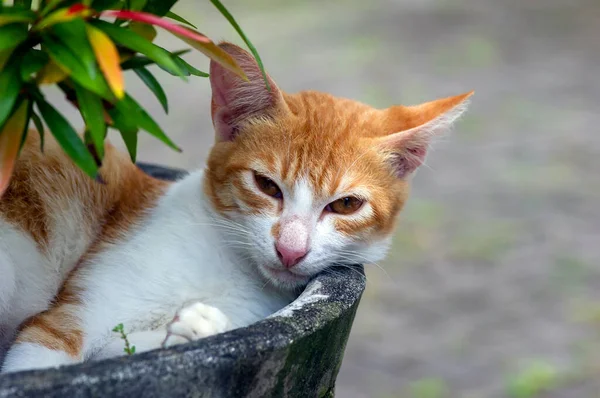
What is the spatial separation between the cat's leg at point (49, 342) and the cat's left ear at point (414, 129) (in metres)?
0.73

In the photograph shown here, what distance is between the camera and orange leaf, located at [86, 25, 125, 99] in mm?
958

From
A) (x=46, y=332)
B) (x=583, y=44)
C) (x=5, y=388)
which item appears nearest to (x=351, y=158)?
(x=46, y=332)

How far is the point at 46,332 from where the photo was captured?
4.82 feet

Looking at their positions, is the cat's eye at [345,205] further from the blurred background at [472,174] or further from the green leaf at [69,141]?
the blurred background at [472,174]

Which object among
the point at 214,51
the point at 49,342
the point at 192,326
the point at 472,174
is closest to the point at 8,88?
the point at 214,51

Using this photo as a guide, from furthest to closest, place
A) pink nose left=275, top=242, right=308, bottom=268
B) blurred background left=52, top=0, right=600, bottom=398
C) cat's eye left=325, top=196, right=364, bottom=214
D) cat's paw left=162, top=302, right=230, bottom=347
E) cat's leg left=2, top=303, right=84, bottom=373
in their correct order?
1. blurred background left=52, top=0, right=600, bottom=398
2. cat's eye left=325, top=196, right=364, bottom=214
3. pink nose left=275, top=242, right=308, bottom=268
4. cat's leg left=2, top=303, right=84, bottom=373
5. cat's paw left=162, top=302, right=230, bottom=347

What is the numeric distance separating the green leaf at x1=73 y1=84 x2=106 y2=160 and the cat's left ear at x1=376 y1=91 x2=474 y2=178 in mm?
726

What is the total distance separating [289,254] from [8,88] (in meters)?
0.64

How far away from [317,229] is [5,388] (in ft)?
2.54

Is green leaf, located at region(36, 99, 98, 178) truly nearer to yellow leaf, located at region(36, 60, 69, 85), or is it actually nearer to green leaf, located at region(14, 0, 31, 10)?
yellow leaf, located at region(36, 60, 69, 85)

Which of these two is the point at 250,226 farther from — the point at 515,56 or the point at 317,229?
the point at 515,56

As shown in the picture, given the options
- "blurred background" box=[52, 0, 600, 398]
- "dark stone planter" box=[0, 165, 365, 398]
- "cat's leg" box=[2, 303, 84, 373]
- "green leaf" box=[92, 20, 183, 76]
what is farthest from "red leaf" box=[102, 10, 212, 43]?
"blurred background" box=[52, 0, 600, 398]

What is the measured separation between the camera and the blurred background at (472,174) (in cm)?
309

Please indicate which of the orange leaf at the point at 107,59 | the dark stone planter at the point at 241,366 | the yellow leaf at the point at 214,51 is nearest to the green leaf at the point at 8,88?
the orange leaf at the point at 107,59
